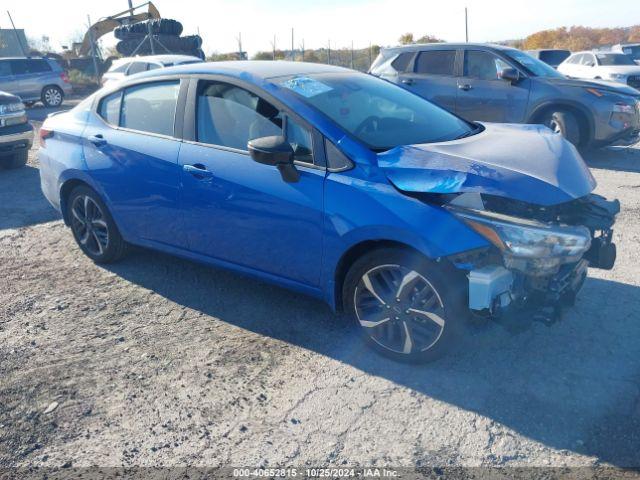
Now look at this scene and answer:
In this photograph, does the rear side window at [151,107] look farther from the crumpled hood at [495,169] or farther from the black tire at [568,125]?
the black tire at [568,125]

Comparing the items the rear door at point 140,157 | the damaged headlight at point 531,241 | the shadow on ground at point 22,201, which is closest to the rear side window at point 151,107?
the rear door at point 140,157

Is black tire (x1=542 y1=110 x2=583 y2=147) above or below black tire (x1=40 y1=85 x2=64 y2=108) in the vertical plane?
above

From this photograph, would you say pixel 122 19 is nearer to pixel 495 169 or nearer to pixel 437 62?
pixel 437 62

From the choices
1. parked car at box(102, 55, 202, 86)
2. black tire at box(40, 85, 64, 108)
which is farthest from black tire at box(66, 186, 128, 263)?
black tire at box(40, 85, 64, 108)

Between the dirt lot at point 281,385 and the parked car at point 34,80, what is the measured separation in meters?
17.6

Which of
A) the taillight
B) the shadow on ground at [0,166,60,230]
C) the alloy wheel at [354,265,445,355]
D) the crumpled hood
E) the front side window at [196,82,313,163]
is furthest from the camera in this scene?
the shadow on ground at [0,166,60,230]

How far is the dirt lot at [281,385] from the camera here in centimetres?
279

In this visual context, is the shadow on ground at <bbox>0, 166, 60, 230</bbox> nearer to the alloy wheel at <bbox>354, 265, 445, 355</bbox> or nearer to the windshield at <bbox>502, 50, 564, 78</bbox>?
the alloy wheel at <bbox>354, 265, 445, 355</bbox>

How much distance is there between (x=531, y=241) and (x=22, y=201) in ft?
22.0

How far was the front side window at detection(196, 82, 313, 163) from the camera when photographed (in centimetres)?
370

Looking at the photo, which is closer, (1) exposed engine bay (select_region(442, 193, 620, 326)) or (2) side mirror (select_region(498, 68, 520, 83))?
(1) exposed engine bay (select_region(442, 193, 620, 326))

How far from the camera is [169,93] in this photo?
4.39m

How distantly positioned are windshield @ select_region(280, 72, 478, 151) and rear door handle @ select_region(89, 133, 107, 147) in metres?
1.70

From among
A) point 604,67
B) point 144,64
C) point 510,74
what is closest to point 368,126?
point 510,74
